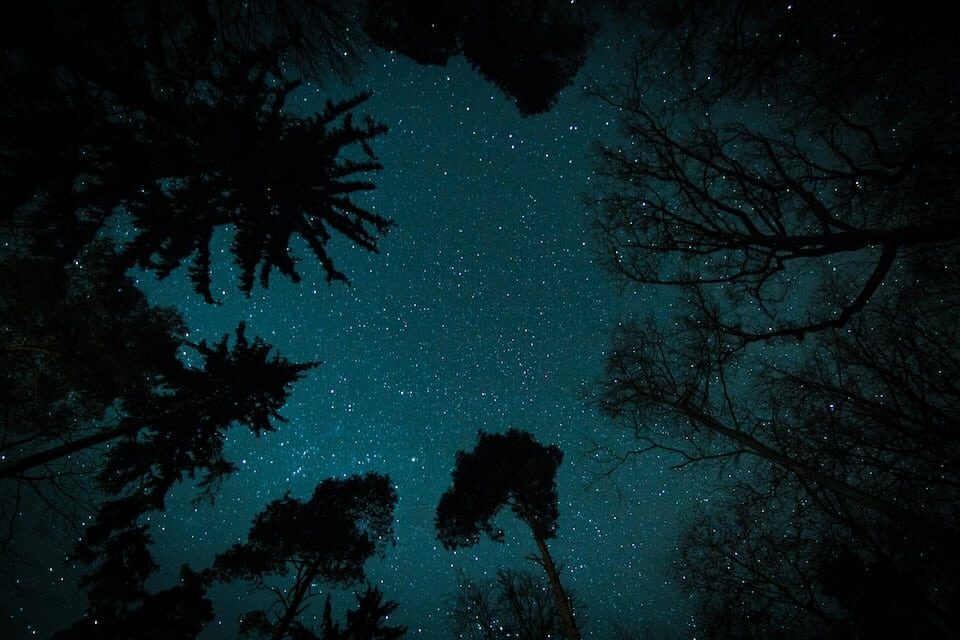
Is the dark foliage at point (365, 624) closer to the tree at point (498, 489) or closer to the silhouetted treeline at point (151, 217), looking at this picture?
the silhouetted treeline at point (151, 217)

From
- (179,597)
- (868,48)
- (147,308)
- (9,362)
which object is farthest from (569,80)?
(179,597)

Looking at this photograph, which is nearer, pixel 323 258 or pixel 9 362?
pixel 323 258

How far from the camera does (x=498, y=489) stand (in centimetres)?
1248

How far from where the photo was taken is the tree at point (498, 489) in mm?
11960

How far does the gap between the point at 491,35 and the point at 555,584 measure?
1325 centimetres

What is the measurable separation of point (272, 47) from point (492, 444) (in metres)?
13.6

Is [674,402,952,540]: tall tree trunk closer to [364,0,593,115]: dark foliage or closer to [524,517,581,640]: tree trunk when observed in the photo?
[524,517,581,640]: tree trunk

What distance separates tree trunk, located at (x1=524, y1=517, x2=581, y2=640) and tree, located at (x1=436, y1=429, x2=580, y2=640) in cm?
6

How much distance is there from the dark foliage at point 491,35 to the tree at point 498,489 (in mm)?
12311

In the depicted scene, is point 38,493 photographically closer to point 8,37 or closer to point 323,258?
point 323,258

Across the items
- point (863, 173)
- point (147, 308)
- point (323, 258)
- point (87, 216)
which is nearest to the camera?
point (87, 216)

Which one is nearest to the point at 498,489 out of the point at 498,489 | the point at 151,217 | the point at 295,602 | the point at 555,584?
the point at 498,489

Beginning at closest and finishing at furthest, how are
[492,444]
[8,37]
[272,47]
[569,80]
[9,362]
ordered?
[8,37]
[272,47]
[9,362]
[569,80]
[492,444]

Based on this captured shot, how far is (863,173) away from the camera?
4.10m
